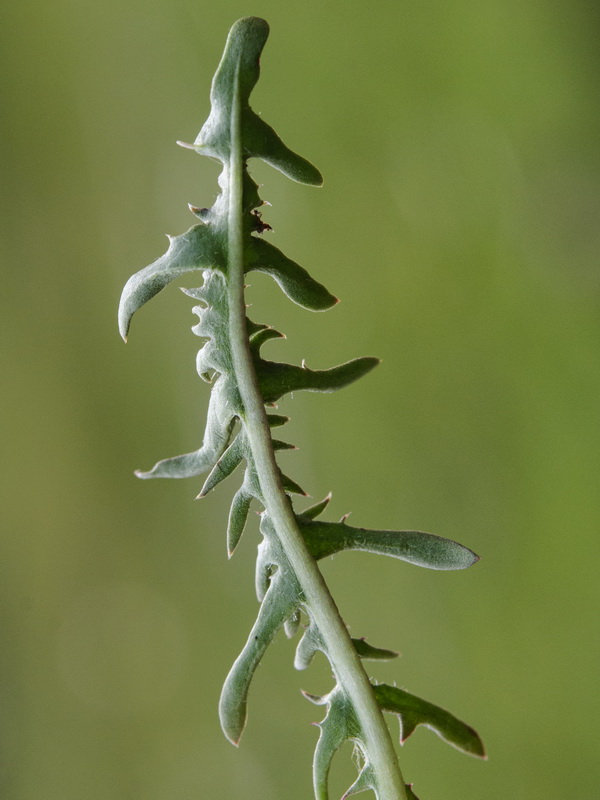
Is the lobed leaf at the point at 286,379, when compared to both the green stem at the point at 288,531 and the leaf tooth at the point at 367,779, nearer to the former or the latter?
the green stem at the point at 288,531

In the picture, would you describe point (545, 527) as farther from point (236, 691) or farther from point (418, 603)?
point (236, 691)

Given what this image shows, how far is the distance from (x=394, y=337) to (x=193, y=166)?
1.82 ft

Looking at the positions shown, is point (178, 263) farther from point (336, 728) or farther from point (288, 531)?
point (336, 728)

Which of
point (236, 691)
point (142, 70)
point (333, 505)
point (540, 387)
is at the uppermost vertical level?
point (142, 70)

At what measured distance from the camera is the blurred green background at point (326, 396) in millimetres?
1271

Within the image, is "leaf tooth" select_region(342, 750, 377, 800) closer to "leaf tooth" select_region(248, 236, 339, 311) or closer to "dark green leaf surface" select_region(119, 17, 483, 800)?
"dark green leaf surface" select_region(119, 17, 483, 800)

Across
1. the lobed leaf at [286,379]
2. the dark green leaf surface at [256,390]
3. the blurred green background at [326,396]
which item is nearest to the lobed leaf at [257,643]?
the dark green leaf surface at [256,390]

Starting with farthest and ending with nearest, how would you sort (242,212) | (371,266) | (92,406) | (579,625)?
(92,406)
(371,266)
(579,625)
(242,212)

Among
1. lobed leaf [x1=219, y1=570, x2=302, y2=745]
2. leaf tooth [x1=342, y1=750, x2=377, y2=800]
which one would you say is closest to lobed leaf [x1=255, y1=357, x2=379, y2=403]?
lobed leaf [x1=219, y1=570, x2=302, y2=745]

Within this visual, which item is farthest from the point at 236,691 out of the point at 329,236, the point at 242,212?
the point at 329,236

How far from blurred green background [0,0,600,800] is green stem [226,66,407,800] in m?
0.93

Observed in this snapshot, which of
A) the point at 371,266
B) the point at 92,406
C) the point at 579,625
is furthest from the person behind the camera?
the point at 92,406

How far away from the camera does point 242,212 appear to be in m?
0.46

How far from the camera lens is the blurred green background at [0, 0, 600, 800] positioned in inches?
50.0
